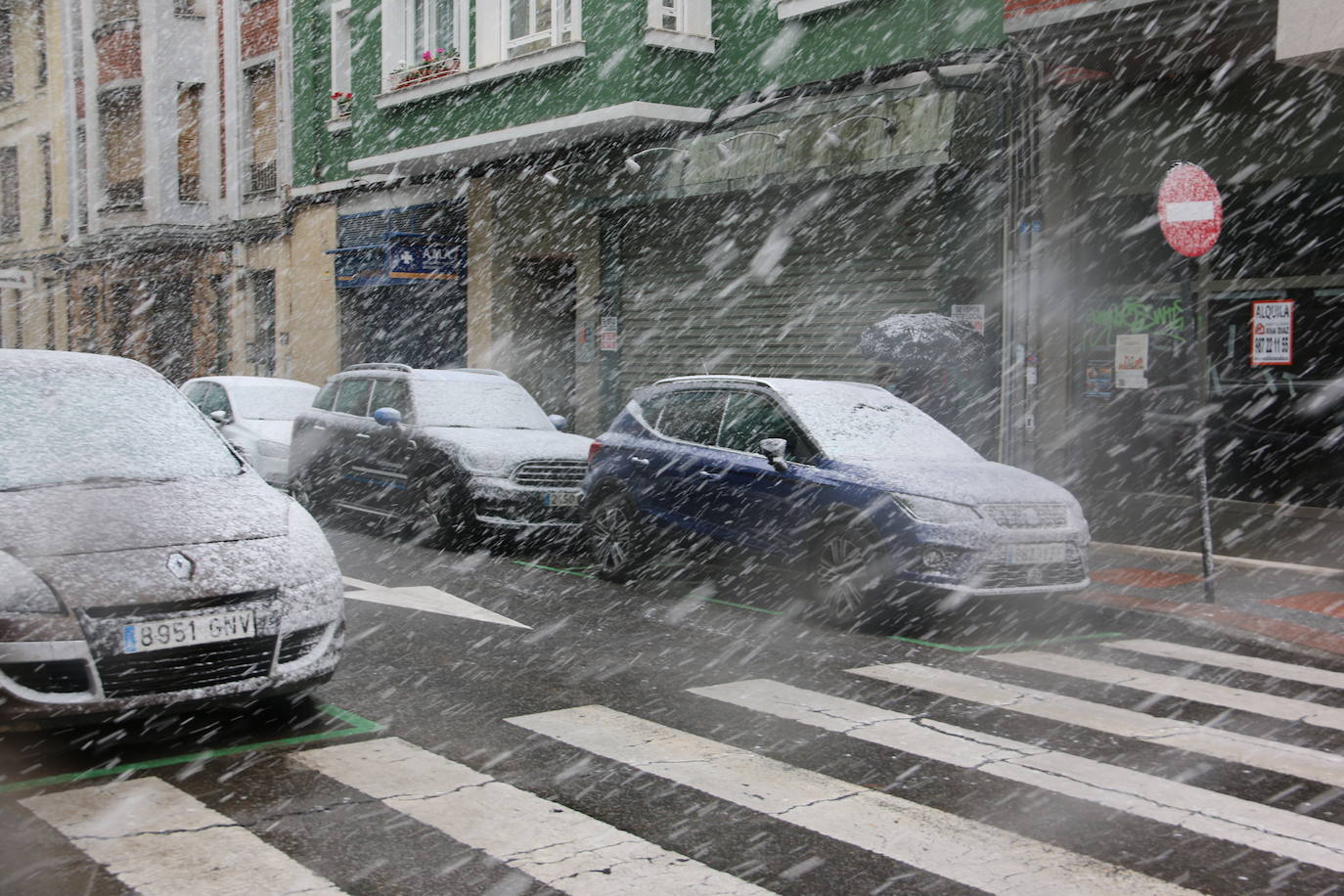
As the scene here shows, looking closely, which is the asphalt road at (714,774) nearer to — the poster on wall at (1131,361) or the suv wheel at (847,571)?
the suv wheel at (847,571)

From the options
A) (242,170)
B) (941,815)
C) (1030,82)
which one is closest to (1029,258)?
(1030,82)

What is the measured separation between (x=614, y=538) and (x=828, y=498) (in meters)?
2.24

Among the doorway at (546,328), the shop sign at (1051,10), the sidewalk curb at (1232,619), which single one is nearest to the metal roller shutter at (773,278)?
the doorway at (546,328)

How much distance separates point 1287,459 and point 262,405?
11603mm

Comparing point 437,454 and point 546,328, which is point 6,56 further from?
point 437,454

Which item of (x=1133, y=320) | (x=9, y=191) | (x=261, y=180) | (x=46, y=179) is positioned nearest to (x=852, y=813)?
(x=1133, y=320)

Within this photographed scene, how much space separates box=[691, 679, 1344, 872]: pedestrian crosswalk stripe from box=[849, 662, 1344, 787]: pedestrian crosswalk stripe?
0.58 metres

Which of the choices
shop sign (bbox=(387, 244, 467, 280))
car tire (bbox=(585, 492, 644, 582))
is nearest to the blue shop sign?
shop sign (bbox=(387, 244, 467, 280))

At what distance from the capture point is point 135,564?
5.25 metres

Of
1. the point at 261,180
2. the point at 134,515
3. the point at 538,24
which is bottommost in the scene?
the point at 134,515

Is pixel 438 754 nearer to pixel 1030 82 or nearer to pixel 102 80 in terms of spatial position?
pixel 1030 82

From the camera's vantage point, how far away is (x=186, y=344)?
103 feet

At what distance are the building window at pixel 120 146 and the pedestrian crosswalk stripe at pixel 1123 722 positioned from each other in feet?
92.3

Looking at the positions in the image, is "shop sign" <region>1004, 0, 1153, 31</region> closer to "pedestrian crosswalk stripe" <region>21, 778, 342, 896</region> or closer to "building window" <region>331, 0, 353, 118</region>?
"pedestrian crosswalk stripe" <region>21, 778, 342, 896</region>
